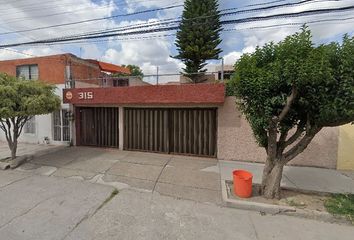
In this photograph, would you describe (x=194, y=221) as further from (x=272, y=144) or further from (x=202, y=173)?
(x=202, y=173)

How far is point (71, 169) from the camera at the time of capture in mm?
7500

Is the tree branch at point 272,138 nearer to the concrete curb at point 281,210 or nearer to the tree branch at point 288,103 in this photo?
the tree branch at point 288,103

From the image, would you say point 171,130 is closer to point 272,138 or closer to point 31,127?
point 272,138

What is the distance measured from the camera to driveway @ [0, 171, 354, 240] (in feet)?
12.9

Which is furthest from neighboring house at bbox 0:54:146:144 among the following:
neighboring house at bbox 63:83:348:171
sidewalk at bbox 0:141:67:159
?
neighboring house at bbox 63:83:348:171

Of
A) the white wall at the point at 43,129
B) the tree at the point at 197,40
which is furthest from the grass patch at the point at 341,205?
the tree at the point at 197,40

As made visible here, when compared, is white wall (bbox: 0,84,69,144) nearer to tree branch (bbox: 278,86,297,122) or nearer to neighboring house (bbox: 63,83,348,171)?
neighboring house (bbox: 63,83,348,171)

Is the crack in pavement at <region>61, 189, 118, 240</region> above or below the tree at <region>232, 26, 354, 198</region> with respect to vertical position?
below

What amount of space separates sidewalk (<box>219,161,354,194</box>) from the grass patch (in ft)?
2.19

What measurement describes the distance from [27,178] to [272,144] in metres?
6.71

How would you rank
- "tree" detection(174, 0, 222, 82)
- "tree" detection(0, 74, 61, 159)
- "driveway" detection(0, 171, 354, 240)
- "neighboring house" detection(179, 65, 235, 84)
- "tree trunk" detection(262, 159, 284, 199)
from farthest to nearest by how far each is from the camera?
1. "tree" detection(174, 0, 222, 82)
2. "neighboring house" detection(179, 65, 235, 84)
3. "tree" detection(0, 74, 61, 159)
4. "tree trunk" detection(262, 159, 284, 199)
5. "driveway" detection(0, 171, 354, 240)

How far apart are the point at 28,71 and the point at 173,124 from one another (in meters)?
8.92

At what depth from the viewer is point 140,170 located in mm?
7438

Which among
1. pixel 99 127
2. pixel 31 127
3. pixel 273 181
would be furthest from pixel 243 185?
pixel 31 127
